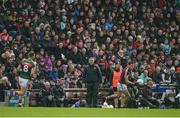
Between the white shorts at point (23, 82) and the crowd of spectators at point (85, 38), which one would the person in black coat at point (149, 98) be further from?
the white shorts at point (23, 82)

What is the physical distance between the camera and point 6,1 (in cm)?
2112

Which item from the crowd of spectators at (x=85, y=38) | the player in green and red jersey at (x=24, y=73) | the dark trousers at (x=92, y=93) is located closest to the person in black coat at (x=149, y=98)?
the crowd of spectators at (x=85, y=38)

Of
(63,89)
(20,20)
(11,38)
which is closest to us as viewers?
(63,89)

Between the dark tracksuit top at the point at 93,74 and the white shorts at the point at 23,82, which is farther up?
the dark tracksuit top at the point at 93,74

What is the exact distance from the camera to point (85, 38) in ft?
65.1

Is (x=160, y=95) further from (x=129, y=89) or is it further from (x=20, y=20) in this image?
(x=20, y=20)

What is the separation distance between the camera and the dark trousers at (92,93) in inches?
634

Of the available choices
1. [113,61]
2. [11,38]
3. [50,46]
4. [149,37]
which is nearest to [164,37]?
Answer: [149,37]

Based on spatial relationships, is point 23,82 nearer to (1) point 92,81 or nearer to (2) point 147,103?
(1) point 92,81

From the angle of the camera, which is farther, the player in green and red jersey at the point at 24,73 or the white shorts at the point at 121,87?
the white shorts at the point at 121,87

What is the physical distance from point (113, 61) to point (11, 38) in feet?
11.5

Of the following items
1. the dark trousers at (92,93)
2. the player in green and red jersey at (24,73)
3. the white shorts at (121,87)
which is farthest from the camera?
the white shorts at (121,87)

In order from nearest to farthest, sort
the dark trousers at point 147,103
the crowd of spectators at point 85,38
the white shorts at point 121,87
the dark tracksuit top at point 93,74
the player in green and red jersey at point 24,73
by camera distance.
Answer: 1. the dark tracksuit top at point 93,74
2. the player in green and red jersey at point 24,73
3. the dark trousers at point 147,103
4. the white shorts at point 121,87
5. the crowd of spectators at point 85,38

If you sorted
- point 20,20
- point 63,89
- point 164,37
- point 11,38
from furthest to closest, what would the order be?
point 164,37, point 20,20, point 11,38, point 63,89
